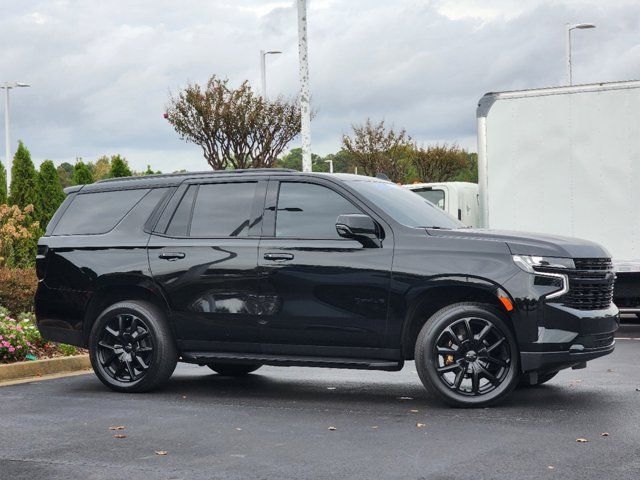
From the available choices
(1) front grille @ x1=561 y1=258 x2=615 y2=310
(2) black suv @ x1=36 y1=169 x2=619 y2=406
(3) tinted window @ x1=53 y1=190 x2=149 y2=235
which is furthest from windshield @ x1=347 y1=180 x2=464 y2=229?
(3) tinted window @ x1=53 y1=190 x2=149 y2=235

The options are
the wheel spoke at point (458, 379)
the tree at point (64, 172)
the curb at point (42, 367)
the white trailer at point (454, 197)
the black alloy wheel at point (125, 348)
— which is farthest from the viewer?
the tree at point (64, 172)

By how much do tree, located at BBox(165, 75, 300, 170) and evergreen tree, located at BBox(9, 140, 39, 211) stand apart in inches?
255

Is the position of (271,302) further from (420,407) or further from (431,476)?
(431,476)

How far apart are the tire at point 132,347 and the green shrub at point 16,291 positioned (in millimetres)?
4922

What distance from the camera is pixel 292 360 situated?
29.4ft

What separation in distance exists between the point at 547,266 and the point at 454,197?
8692 mm

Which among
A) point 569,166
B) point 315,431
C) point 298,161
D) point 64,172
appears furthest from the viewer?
point 64,172

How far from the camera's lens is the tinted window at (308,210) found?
9.08 metres

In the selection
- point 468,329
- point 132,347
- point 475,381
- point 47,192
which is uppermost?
point 47,192

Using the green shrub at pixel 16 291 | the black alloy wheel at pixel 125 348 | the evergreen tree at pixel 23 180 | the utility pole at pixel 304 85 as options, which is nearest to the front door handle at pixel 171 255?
the black alloy wheel at pixel 125 348

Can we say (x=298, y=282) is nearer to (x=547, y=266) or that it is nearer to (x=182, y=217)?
(x=182, y=217)

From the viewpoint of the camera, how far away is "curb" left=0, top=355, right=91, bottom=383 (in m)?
10.8

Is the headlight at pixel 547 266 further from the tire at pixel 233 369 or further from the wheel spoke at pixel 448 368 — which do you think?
the tire at pixel 233 369

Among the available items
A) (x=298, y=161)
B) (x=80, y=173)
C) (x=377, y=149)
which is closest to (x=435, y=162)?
(x=377, y=149)
